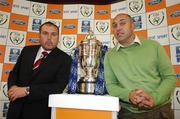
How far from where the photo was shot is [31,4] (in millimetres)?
1926

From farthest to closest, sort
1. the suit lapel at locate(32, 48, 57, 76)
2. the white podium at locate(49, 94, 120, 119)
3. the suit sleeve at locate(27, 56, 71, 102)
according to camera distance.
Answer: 1. the suit lapel at locate(32, 48, 57, 76)
2. the suit sleeve at locate(27, 56, 71, 102)
3. the white podium at locate(49, 94, 120, 119)

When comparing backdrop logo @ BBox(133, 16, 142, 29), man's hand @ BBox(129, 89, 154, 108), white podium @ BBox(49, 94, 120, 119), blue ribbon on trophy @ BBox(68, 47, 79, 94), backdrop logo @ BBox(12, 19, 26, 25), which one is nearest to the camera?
white podium @ BBox(49, 94, 120, 119)

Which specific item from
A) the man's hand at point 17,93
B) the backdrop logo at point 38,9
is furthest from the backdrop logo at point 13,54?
the man's hand at point 17,93

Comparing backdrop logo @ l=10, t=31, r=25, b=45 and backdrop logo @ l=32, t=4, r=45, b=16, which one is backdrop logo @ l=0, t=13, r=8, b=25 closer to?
backdrop logo @ l=10, t=31, r=25, b=45

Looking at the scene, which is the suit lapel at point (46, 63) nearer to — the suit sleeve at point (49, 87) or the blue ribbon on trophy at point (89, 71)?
the suit sleeve at point (49, 87)

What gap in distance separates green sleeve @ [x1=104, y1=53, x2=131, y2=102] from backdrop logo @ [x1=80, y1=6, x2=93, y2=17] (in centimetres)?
63

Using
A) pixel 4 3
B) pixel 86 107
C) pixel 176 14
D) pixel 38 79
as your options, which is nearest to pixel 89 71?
pixel 86 107

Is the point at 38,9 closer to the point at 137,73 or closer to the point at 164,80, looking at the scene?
the point at 137,73

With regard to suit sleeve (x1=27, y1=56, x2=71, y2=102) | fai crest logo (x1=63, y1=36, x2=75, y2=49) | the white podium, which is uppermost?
fai crest logo (x1=63, y1=36, x2=75, y2=49)

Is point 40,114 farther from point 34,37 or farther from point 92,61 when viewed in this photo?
point 34,37

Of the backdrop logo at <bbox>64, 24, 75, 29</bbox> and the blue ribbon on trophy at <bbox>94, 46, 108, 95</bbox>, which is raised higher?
the backdrop logo at <bbox>64, 24, 75, 29</bbox>

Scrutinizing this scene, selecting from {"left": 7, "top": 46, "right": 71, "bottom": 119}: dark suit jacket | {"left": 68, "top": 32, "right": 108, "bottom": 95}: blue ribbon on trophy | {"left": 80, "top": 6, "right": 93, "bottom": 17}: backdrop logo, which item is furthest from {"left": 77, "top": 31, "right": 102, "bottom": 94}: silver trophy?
{"left": 80, "top": 6, "right": 93, "bottom": 17}: backdrop logo

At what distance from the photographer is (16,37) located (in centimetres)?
183

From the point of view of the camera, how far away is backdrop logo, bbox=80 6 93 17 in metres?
1.92
